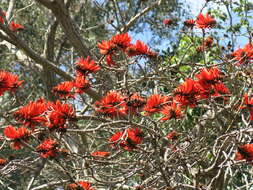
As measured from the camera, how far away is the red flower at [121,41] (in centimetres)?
258

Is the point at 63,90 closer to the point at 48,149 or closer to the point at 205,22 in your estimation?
the point at 48,149

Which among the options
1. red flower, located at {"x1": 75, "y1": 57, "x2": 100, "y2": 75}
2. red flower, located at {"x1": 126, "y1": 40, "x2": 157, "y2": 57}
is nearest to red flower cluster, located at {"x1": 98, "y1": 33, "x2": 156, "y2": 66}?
red flower, located at {"x1": 126, "y1": 40, "x2": 157, "y2": 57}

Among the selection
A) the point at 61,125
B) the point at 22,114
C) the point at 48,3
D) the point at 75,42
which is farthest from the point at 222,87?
the point at 48,3

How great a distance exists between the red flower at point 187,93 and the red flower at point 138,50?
1.59ft

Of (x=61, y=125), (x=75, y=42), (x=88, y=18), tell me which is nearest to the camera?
(x=61, y=125)

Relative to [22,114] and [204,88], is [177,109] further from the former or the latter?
[22,114]

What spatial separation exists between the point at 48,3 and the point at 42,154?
5.57 feet

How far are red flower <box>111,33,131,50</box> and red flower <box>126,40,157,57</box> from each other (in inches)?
2.1

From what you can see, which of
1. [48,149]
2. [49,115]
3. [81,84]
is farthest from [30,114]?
[81,84]

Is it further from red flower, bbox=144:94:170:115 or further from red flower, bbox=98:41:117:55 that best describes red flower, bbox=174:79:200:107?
Result: red flower, bbox=98:41:117:55

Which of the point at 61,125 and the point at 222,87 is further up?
the point at 222,87

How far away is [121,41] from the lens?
2582 mm

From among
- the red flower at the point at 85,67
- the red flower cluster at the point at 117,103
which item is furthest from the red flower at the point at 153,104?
the red flower at the point at 85,67

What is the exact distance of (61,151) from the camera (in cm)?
251
